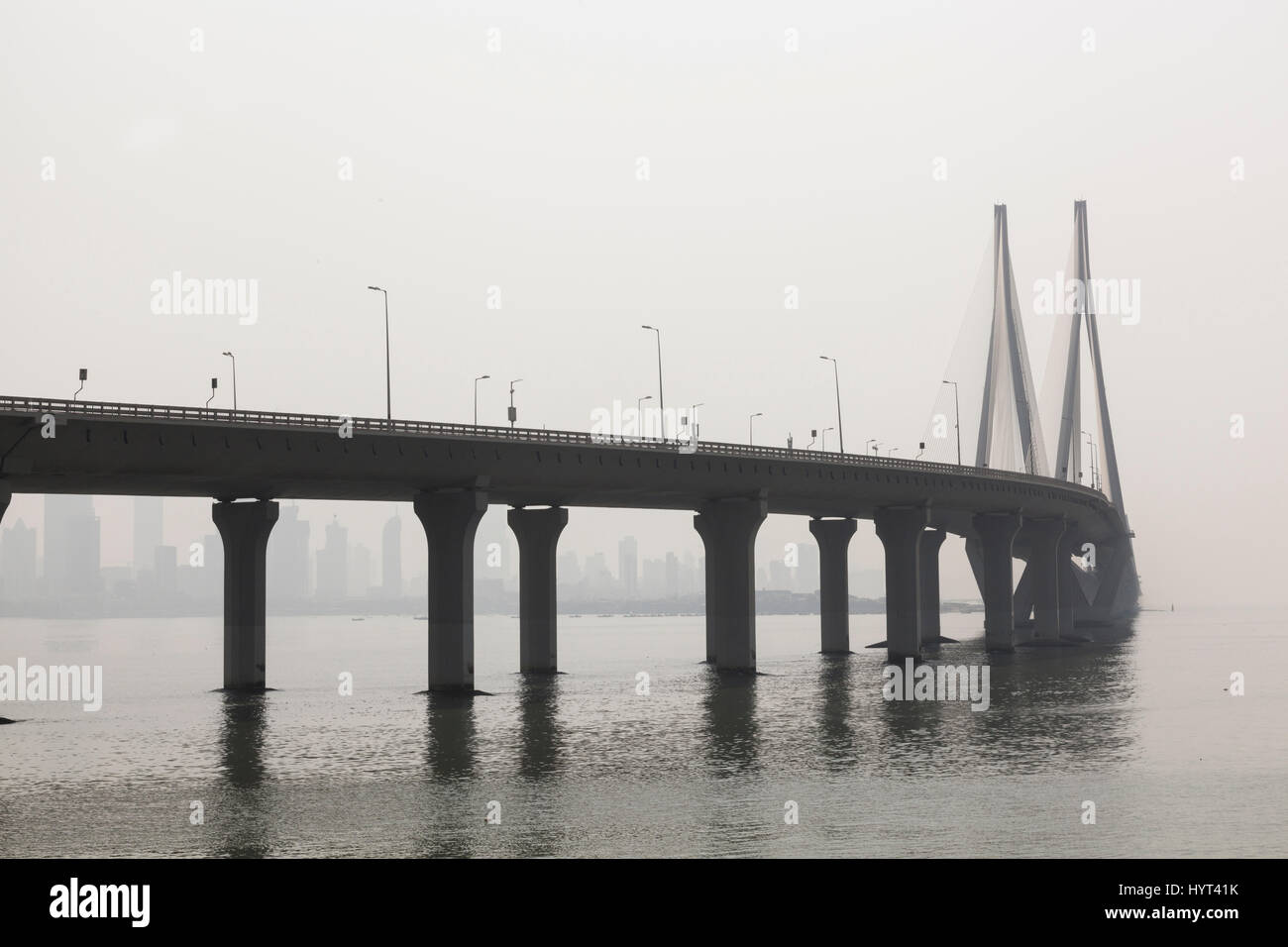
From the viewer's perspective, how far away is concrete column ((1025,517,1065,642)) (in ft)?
498

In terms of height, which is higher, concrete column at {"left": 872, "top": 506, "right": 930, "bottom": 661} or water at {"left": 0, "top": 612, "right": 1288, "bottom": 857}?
concrete column at {"left": 872, "top": 506, "right": 930, "bottom": 661}

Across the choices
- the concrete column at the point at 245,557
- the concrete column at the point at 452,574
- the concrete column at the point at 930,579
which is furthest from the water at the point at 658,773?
the concrete column at the point at 930,579

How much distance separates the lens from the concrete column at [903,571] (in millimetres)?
119375

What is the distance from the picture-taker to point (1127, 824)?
37625 mm

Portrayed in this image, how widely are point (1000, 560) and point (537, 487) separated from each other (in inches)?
2586

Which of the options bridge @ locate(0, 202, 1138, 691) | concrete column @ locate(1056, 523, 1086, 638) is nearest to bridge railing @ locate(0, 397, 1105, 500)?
bridge @ locate(0, 202, 1138, 691)

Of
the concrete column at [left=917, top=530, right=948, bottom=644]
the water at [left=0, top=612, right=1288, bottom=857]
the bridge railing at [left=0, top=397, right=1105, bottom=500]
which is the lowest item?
the water at [left=0, top=612, right=1288, bottom=857]

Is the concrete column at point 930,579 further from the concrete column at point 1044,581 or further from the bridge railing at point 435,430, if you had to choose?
the bridge railing at point 435,430

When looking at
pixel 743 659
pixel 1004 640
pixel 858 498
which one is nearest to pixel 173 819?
pixel 743 659

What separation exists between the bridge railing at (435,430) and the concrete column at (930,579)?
148 ft

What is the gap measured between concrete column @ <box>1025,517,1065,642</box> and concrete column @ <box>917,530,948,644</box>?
45.8ft

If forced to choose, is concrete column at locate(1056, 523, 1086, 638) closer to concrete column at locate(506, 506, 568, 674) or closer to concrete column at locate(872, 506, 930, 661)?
concrete column at locate(872, 506, 930, 661)
